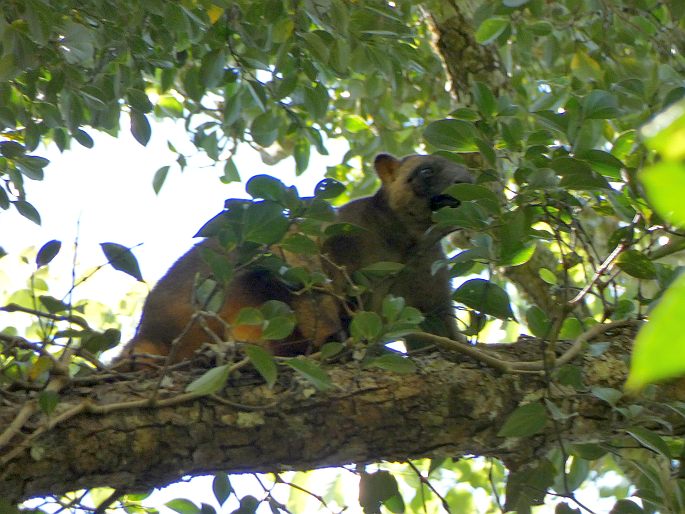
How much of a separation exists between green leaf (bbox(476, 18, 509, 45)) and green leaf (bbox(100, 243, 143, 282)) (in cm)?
205

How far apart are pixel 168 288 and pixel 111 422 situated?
1.59m

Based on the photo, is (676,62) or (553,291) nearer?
(553,291)

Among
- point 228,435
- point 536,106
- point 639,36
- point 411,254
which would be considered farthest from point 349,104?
point 228,435

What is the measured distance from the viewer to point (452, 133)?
2875mm

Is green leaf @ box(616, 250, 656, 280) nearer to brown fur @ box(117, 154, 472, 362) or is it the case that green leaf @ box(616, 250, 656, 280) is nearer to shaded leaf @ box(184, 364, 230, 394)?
brown fur @ box(117, 154, 472, 362)

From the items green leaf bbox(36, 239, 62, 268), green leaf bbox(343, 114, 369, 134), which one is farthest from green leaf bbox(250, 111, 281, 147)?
green leaf bbox(343, 114, 369, 134)

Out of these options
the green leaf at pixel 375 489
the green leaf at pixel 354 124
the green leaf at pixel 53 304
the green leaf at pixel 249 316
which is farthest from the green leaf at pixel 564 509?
the green leaf at pixel 354 124

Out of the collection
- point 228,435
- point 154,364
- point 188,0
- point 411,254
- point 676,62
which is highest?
point 188,0

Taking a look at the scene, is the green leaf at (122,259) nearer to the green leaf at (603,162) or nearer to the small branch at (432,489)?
the small branch at (432,489)

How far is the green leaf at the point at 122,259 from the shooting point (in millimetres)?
2713

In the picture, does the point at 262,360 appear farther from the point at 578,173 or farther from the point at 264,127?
the point at 264,127

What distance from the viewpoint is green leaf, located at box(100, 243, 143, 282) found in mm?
2713

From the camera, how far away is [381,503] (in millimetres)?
3014

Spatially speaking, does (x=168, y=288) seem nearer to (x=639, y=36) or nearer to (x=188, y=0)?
(x=188, y=0)
